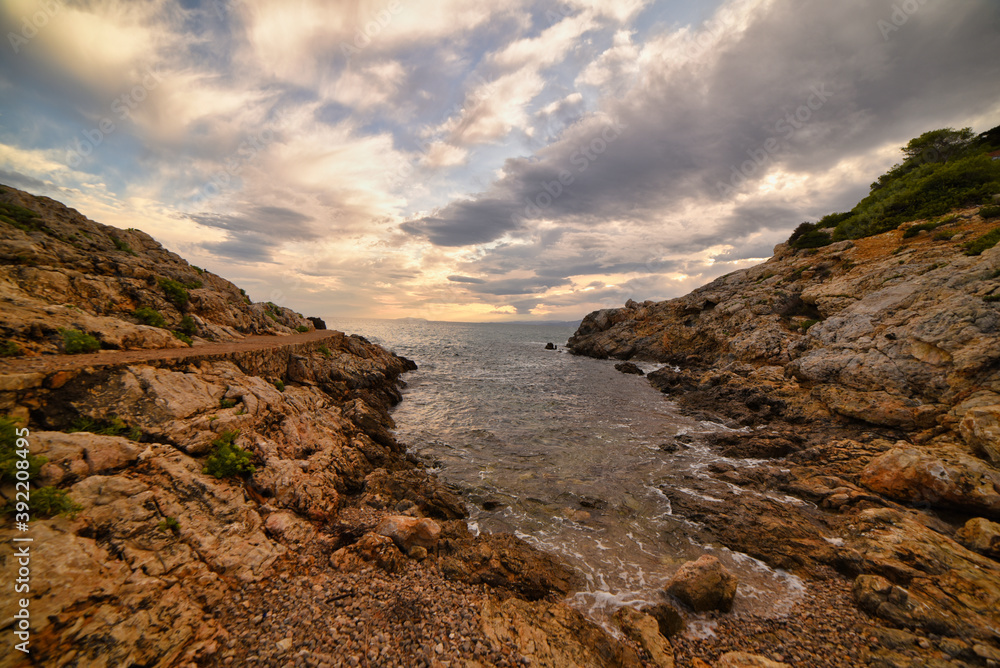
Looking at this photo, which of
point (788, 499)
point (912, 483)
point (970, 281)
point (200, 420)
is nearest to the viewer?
point (200, 420)

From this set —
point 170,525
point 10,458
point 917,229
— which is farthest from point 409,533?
point 917,229

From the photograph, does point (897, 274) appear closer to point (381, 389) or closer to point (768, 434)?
point (768, 434)

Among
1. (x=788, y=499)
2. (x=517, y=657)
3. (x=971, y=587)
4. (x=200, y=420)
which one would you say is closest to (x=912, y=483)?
(x=788, y=499)

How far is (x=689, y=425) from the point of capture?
21.3 metres

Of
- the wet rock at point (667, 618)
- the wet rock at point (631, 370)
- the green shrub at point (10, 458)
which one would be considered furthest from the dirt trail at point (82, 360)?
the wet rock at point (631, 370)

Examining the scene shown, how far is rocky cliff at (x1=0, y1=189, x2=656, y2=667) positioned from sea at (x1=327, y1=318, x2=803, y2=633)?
1.50m

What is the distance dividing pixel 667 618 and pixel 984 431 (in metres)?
13.5

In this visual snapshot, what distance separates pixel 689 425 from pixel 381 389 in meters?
23.0

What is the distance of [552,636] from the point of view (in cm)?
648

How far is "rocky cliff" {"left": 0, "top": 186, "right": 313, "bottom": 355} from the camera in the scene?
10.1m

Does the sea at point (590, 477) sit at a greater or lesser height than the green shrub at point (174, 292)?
lesser

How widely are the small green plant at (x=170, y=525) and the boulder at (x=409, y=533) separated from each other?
4.11 m

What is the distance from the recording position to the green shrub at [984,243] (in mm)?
18781

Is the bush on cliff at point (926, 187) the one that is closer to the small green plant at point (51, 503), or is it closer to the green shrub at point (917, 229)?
the green shrub at point (917, 229)
